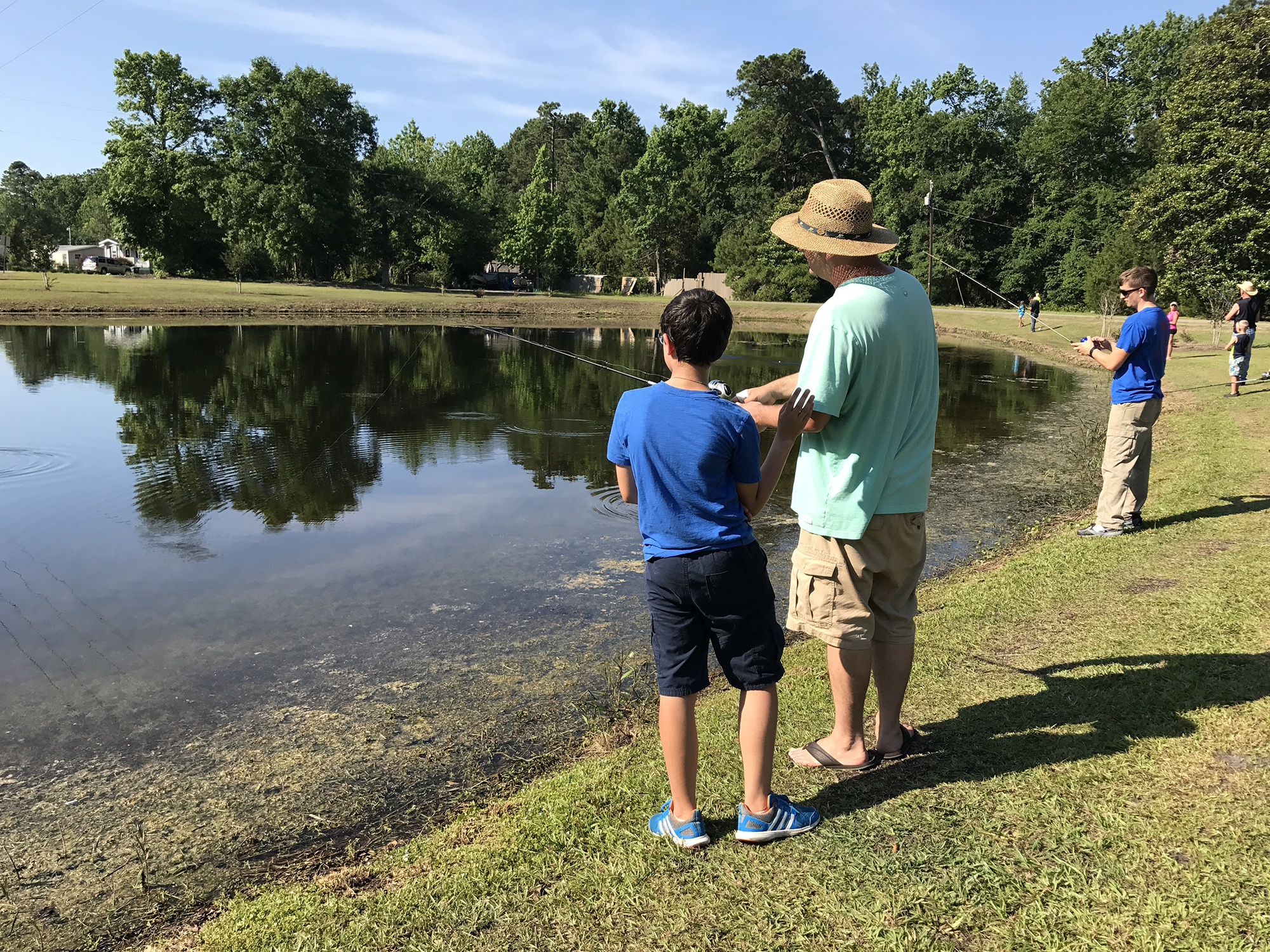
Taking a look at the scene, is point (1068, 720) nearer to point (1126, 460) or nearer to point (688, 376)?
point (688, 376)

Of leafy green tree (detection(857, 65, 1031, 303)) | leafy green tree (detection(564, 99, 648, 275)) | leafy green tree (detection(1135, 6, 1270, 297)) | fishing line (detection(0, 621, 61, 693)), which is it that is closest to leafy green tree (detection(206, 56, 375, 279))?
leafy green tree (detection(564, 99, 648, 275))

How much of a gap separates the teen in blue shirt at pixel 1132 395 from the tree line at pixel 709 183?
33268mm

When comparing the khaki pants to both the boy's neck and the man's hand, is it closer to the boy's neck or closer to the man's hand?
the man's hand

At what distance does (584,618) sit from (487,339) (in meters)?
29.3

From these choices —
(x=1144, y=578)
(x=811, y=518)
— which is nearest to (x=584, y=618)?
(x=811, y=518)

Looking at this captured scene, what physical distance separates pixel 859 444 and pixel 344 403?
1503 centimetres

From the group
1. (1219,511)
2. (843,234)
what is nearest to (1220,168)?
(1219,511)

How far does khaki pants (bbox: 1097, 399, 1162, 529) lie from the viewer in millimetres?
6965

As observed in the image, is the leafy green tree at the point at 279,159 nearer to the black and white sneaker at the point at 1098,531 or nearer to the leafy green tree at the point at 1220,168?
the leafy green tree at the point at 1220,168

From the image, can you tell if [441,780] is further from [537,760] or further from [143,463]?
[143,463]

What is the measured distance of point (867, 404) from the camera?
3189mm

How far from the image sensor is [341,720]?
480 cm

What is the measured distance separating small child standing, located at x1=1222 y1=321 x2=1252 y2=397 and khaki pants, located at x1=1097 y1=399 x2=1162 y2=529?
10671mm

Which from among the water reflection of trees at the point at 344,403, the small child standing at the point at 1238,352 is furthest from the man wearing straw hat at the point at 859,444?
the small child standing at the point at 1238,352
